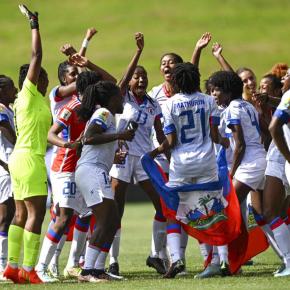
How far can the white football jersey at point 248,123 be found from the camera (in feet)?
40.9

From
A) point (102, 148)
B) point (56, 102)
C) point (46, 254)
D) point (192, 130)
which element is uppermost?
point (56, 102)

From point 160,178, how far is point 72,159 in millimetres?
1037

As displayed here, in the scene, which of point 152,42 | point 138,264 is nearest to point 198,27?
point 152,42

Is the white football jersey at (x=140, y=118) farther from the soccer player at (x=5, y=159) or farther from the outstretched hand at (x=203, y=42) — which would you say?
the soccer player at (x=5, y=159)

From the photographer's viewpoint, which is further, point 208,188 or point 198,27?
point 198,27

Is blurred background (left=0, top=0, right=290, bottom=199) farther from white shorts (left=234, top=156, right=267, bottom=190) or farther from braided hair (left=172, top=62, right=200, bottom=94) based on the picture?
braided hair (left=172, top=62, right=200, bottom=94)

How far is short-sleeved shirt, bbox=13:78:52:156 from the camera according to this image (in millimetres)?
12125

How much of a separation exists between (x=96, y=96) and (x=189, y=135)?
3.43ft

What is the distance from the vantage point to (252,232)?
1373 cm

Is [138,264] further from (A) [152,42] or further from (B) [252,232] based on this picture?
(A) [152,42]

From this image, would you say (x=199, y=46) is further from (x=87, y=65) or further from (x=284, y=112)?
(x=284, y=112)

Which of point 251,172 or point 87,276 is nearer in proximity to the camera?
point 87,276

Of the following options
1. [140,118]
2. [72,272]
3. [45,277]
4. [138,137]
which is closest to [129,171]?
[138,137]

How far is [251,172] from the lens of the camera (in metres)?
12.5
